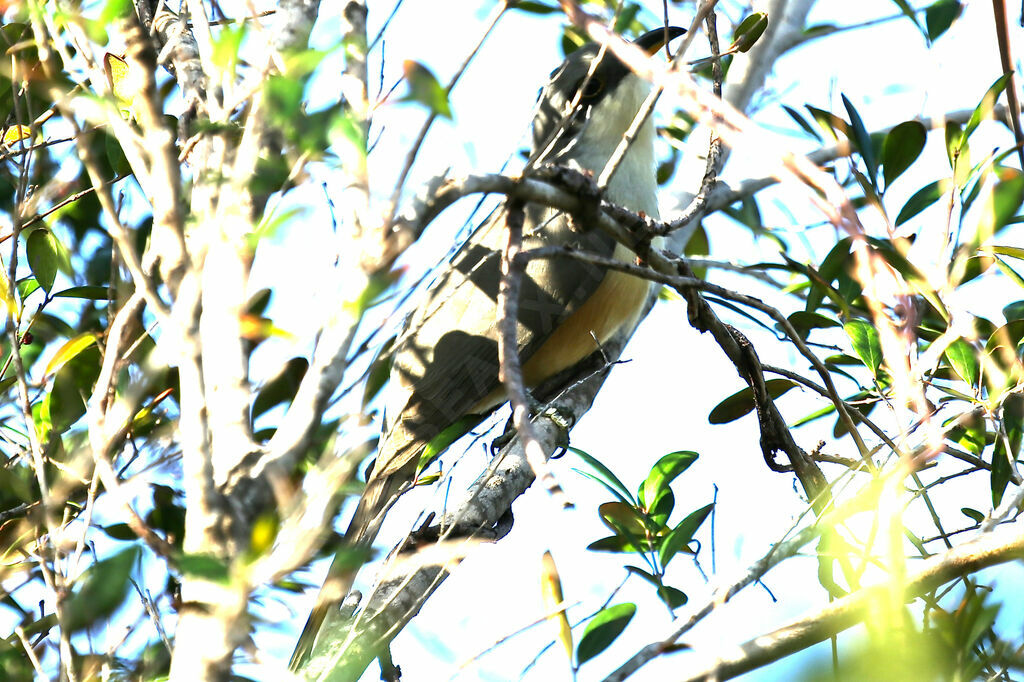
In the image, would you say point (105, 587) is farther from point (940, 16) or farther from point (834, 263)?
point (940, 16)

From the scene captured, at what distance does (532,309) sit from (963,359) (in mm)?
1755

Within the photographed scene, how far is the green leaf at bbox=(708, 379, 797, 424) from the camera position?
3.39 metres

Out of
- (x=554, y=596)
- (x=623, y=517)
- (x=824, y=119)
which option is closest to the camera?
(x=554, y=596)

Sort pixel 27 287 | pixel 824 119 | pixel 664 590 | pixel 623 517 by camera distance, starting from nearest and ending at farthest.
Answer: pixel 664 590
pixel 623 517
pixel 27 287
pixel 824 119

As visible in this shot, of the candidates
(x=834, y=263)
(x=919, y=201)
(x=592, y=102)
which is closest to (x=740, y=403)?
(x=834, y=263)

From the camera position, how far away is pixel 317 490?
1665mm

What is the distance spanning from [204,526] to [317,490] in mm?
205

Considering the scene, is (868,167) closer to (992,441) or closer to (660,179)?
(992,441)

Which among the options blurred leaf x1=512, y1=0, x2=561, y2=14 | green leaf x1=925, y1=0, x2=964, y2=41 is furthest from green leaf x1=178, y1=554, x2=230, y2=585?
blurred leaf x1=512, y1=0, x2=561, y2=14

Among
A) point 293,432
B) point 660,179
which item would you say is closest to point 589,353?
point 660,179

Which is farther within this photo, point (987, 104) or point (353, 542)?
point (353, 542)

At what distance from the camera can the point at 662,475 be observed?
279 cm

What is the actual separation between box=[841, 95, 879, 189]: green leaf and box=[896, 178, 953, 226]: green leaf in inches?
5.0

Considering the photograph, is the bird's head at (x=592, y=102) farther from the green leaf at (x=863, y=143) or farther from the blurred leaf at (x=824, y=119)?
the green leaf at (x=863, y=143)
